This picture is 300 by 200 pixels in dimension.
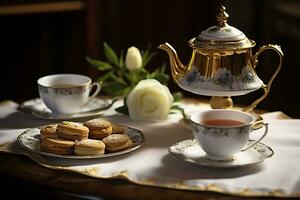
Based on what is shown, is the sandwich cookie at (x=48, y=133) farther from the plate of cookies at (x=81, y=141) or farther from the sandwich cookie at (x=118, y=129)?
the sandwich cookie at (x=118, y=129)

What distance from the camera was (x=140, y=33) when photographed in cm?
251

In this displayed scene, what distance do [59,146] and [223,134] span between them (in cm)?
28

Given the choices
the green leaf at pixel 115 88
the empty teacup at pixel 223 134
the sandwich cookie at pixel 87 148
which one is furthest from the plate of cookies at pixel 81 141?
the green leaf at pixel 115 88

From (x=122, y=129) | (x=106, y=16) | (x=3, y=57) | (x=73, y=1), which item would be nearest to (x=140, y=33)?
(x=106, y=16)

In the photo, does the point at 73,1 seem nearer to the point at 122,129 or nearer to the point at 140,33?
the point at 140,33

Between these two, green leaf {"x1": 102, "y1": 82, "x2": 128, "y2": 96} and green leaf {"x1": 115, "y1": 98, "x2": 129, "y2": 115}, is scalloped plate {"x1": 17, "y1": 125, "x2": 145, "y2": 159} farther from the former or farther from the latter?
green leaf {"x1": 102, "y1": 82, "x2": 128, "y2": 96}

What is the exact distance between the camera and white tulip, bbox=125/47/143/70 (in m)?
1.47

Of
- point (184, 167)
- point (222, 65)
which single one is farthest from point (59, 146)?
point (222, 65)

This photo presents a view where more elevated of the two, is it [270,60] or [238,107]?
[238,107]

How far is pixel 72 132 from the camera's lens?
112 centimetres

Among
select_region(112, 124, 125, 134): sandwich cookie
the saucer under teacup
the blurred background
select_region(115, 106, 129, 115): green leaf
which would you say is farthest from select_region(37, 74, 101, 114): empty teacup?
the blurred background

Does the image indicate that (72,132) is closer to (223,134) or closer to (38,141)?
(38,141)

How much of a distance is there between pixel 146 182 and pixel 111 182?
6cm

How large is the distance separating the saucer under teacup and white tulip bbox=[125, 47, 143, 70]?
1.20 ft
